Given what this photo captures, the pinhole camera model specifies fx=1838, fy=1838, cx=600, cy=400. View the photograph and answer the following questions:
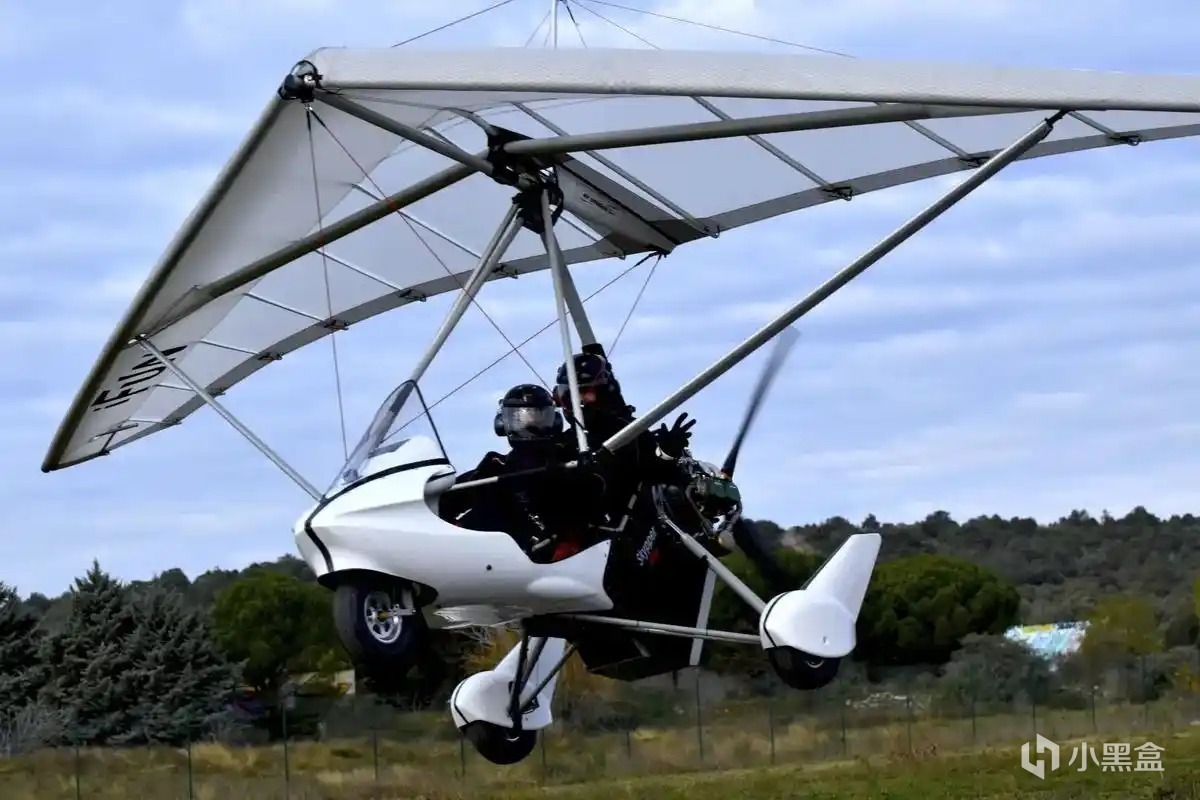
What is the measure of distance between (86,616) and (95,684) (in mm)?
3067

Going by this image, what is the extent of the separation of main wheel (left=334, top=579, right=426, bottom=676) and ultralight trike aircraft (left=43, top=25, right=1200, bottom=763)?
19mm

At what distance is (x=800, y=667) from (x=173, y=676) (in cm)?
3370

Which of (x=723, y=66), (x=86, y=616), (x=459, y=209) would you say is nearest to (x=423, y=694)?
(x=86, y=616)

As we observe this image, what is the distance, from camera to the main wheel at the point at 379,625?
461 inches

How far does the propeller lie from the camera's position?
47.5 feet

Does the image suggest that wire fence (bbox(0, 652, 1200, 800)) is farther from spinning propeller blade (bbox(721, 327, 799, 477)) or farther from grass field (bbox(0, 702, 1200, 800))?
spinning propeller blade (bbox(721, 327, 799, 477))

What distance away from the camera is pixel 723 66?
11.2 metres

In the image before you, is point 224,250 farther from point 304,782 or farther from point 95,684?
point 95,684

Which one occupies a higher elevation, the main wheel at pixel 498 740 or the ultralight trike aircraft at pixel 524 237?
the ultralight trike aircraft at pixel 524 237

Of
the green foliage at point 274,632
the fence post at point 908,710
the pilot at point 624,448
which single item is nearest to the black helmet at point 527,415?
the pilot at point 624,448

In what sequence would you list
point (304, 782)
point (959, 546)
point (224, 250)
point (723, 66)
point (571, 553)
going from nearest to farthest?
point (723, 66), point (571, 553), point (224, 250), point (304, 782), point (959, 546)

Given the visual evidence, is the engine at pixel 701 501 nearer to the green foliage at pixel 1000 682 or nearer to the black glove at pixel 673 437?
the black glove at pixel 673 437

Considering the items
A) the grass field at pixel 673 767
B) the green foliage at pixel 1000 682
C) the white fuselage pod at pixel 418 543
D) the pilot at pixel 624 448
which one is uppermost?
the pilot at pixel 624 448

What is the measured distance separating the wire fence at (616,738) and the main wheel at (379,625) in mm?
19452
